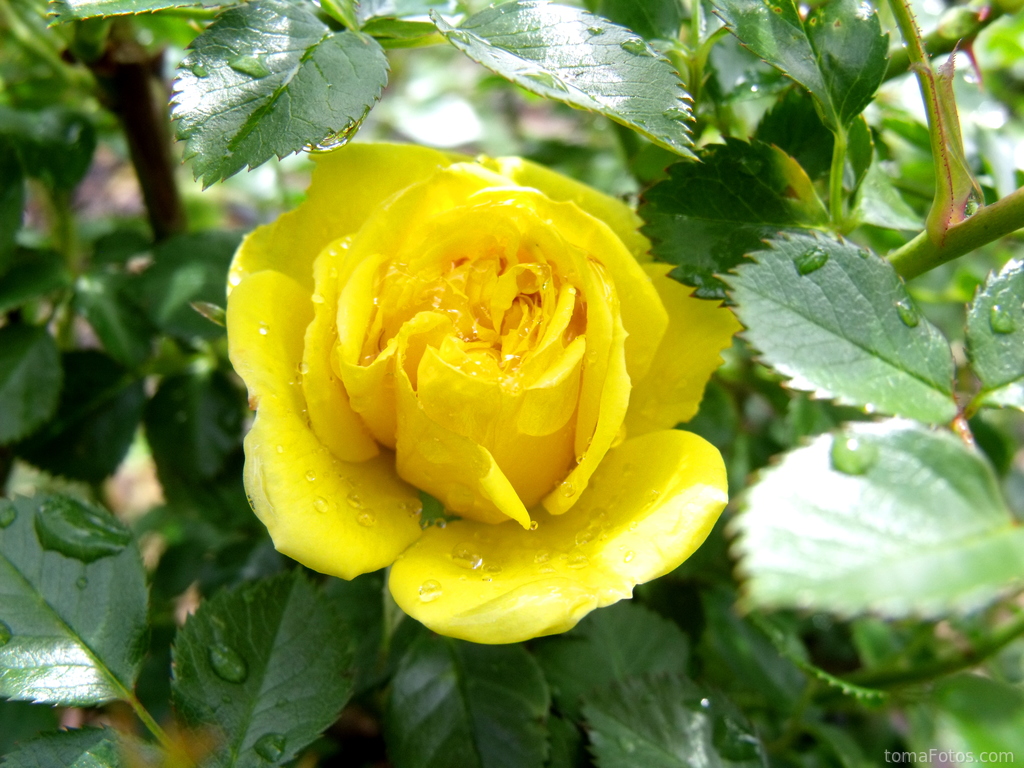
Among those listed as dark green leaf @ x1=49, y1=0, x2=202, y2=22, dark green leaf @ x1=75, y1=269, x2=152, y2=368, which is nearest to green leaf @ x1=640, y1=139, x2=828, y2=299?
dark green leaf @ x1=49, y1=0, x2=202, y2=22

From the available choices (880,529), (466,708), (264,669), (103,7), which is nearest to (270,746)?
(264,669)

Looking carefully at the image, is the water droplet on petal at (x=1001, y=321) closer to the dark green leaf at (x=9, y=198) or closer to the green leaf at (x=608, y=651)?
the green leaf at (x=608, y=651)

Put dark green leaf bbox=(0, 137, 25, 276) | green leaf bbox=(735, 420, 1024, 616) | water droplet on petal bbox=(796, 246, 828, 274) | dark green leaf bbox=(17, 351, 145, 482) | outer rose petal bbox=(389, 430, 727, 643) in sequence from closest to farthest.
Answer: green leaf bbox=(735, 420, 1024, 616) → outer rose petal bbox=(389, 430, 727, 643) → water droplet on petal bbox=(796, 246, 828, 274) → dark green leaf bbox=(0, 137, 25, 276) → dark green leaf bbox=(17, 351, 145, 482)

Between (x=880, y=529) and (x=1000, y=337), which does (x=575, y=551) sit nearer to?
(x=880, y=529)

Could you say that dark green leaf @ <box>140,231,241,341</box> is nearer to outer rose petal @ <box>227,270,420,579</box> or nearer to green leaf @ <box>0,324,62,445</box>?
green leaf @ <box>0,324,62,445</box>

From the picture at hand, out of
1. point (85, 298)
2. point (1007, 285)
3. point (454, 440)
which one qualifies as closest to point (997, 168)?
point (1007, 285)

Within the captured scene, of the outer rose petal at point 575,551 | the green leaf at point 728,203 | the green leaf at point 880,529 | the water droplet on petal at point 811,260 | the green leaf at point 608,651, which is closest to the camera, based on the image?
the green leaf at point 880,529

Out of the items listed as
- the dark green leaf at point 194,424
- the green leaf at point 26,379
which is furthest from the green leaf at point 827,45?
the green leaf at point 26,379
